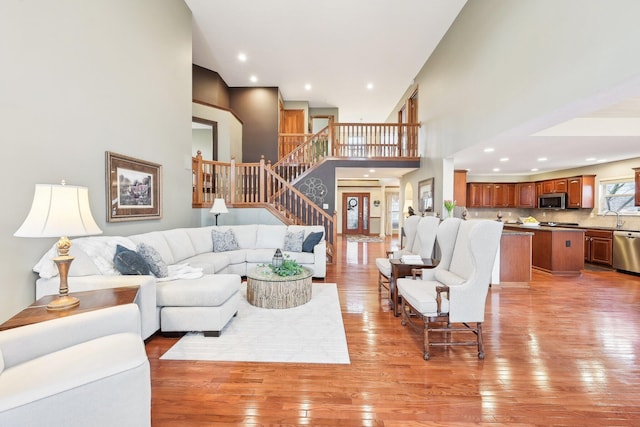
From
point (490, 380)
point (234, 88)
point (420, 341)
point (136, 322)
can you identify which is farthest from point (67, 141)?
point (234, 88)

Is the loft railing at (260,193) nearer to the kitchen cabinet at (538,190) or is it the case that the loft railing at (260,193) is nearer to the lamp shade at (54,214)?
the lamp shade at (54,214)

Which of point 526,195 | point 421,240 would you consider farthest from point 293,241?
point 526,195

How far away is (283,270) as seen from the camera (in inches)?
140

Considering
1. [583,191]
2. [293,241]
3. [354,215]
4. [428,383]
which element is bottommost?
[428,383]

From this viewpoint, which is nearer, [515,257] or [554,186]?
[515,257]

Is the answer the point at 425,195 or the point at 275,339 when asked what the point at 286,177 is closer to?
the point at 425,195

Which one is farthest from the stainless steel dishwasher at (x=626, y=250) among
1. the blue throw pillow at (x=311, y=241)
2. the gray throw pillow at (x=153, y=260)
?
the gray throw pillow at (x=153, y=260)

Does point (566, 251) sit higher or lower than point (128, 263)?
lower

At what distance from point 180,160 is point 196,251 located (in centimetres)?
160

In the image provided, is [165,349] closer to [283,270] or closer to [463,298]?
[283,270]

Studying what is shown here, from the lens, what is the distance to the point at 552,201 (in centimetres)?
773

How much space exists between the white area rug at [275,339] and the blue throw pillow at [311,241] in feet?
5.20

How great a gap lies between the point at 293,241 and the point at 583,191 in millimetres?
7321

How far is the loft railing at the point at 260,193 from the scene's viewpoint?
6082 mm
